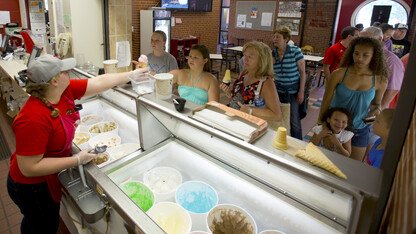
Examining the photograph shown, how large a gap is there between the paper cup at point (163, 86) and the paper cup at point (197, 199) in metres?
0.65

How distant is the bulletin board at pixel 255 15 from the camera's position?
12523mm

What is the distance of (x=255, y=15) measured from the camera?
513 inches

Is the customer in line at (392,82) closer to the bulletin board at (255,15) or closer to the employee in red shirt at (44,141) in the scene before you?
the employee in red shirt at (44,141)

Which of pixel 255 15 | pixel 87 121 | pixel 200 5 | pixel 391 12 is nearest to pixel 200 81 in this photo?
pixel 87 121

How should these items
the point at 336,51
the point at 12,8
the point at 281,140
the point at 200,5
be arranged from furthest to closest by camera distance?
the point at 200,5, the point at 12,8, the point at 336,51, the point at 281,140

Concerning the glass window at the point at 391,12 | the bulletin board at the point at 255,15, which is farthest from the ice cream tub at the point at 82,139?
the glass window at the point at 391,12

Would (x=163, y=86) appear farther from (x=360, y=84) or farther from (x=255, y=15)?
(x=255, y=15)

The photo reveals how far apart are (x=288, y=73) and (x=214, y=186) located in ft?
8.45

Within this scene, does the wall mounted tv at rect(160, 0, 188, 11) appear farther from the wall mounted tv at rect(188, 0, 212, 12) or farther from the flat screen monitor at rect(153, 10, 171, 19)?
the flat screen monitor at rect(153, 10, 171, 19)

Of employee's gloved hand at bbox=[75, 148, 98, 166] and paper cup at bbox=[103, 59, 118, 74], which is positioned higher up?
paper cup at bbox=[103, 59, 118, 74]

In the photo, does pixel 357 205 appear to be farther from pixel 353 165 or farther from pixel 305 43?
pixel 305 43

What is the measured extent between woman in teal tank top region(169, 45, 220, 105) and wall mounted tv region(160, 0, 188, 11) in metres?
7.16

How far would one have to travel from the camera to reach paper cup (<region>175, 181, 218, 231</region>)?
152cm

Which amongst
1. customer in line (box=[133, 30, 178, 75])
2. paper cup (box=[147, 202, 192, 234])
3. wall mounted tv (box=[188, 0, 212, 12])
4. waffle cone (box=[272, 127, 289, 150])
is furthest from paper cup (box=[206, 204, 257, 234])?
wall mounted tv (box=[188, 0, 212, 12])
